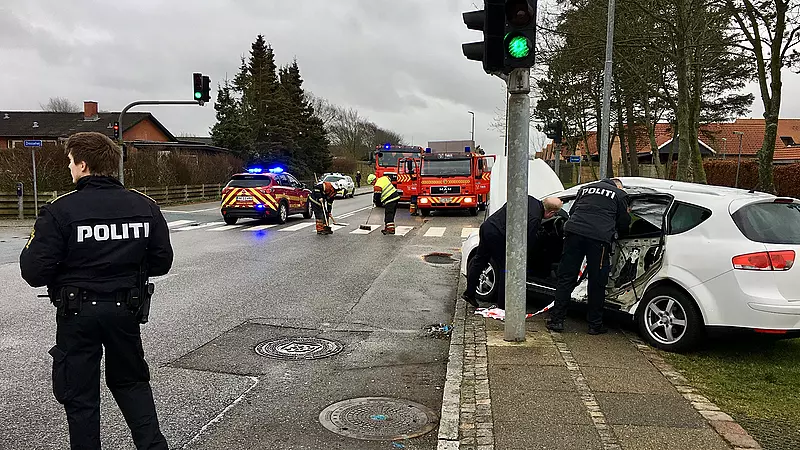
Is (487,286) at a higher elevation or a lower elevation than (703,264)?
lower

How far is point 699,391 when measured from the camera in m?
4.91

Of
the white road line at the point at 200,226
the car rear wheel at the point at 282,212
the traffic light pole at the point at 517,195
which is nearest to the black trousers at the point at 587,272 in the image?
the traffic light pole at the point at 517,195

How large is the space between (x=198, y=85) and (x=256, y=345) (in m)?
19.0

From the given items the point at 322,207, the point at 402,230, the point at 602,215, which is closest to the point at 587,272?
the point at 602,215

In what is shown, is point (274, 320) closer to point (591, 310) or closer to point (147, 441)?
point (591, 310)

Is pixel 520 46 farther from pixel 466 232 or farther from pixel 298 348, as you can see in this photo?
pixel 466 232

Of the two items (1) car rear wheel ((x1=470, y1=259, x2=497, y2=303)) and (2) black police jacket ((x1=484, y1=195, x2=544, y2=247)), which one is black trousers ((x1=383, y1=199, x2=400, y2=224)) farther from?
(2) black police jacket ((x1=484, y1=195, x2=544, y2=247))

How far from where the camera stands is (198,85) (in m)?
23.4

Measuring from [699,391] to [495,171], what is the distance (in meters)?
5.24

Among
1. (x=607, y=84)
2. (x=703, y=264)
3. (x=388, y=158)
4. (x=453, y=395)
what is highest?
(x=607, y=84)

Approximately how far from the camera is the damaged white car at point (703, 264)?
5.41m

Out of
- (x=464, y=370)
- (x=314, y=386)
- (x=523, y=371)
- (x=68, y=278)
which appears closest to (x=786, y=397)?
(x=523, y=371)

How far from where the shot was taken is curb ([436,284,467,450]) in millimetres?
3939

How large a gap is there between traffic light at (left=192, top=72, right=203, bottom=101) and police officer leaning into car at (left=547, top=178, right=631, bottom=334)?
1961cm
